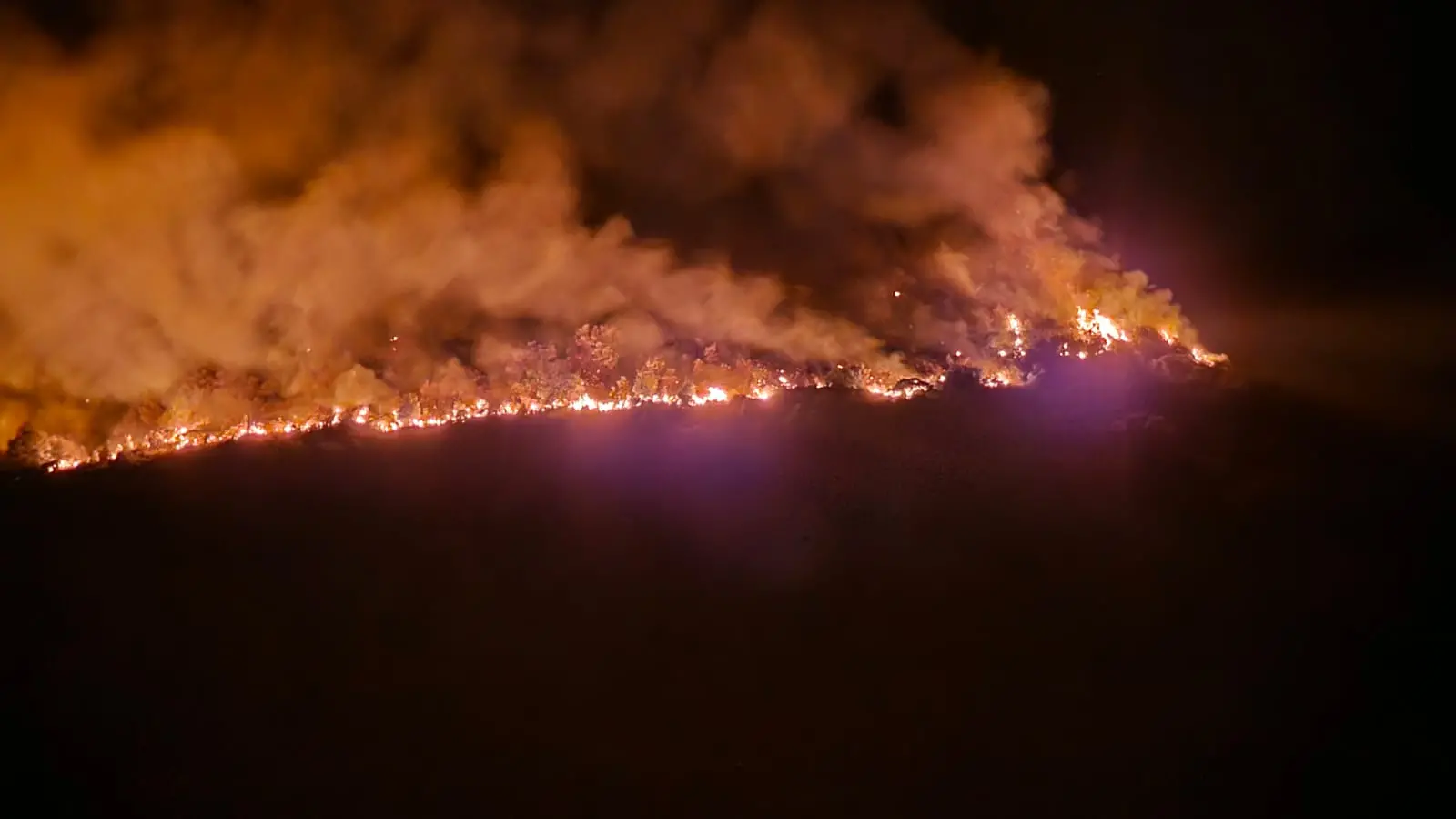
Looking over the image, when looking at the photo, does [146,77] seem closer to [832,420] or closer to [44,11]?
[44,11]

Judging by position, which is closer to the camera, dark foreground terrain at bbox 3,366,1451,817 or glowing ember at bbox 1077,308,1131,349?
dark foreground terrain at bbox 3,366,1451,817

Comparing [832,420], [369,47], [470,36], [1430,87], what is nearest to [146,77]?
[369,47]

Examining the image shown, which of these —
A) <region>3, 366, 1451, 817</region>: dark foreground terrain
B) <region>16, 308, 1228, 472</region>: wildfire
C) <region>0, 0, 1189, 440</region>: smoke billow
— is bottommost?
<region>3, 366, 1451, 817</region>: dark foreground terrain

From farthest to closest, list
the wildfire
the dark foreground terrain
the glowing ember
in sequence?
the glowing ember, the wildfire, the dark foreground terrain

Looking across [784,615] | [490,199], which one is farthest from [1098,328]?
[490,199]

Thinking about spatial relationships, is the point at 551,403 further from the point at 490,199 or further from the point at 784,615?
the point at 784,615

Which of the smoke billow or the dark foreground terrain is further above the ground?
the smoke billow
